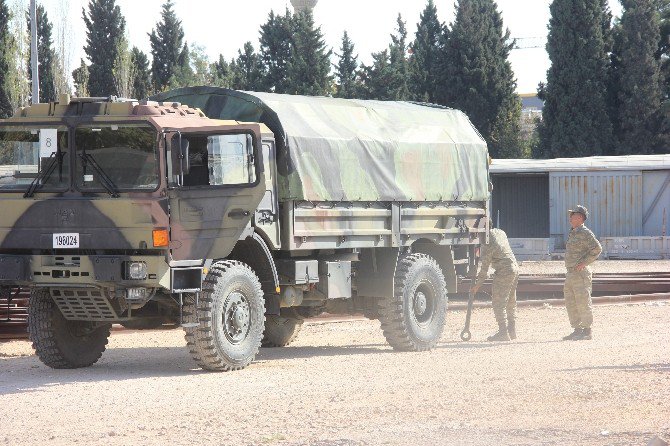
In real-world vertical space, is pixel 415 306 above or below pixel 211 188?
below

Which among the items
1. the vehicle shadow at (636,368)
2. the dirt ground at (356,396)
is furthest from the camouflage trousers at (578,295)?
the vehicle shadow at (636,368)

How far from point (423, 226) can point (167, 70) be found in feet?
200

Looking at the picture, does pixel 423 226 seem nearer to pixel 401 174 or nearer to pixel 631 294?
pixel 401 174

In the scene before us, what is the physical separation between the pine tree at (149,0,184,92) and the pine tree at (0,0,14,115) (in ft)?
49.8

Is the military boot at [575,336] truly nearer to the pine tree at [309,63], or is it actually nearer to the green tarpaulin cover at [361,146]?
the green tarpaulin cover at [361,146]

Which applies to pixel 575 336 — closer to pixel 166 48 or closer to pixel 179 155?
pixel 179 155

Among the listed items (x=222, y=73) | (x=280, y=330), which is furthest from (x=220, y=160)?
(x=222, y=73)

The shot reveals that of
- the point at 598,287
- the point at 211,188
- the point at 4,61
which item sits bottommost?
the point at 598,287

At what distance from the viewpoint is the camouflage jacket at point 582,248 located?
16547mm

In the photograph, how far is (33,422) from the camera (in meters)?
9.61

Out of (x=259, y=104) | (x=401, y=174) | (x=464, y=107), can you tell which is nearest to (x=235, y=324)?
(x=259, y=104)

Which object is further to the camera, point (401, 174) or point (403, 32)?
point (403, 32)

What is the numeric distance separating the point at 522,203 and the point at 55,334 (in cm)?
3378

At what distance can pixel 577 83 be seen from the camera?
5794 cm
